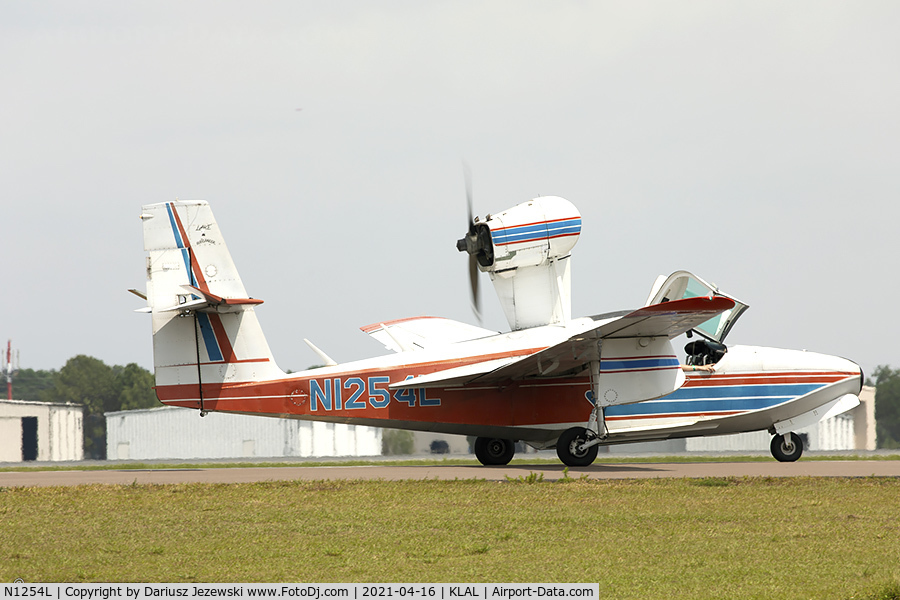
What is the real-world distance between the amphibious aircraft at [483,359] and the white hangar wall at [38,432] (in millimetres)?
35827

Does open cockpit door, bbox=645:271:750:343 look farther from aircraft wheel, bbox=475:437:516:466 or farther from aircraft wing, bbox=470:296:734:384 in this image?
aircraft wheel, bbox=475:437:516:466

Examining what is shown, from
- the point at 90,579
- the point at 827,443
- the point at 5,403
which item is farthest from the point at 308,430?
the point at 90,579

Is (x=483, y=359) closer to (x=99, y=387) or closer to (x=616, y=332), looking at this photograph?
(x=616, y=332)

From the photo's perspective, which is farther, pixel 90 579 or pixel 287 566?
pixel 287 566

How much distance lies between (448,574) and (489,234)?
12.8 m

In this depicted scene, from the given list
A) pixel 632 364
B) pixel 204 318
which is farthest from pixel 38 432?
pixel 632 364

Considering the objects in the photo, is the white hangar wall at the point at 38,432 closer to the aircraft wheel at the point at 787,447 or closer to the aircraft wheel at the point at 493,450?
the aircraft wheel at the point at 493,450

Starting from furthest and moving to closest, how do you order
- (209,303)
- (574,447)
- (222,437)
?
(222,437)
(574,447)
(209,303)

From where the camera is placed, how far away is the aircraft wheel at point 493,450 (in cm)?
2225

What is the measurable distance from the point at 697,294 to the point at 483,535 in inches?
425


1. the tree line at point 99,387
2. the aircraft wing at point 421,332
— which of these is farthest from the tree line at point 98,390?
the aircraft wing at point 421,332

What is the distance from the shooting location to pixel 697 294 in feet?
65.0

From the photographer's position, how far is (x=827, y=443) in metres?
50.4

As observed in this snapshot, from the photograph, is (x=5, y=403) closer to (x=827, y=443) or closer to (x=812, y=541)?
(x=827, y=443)
